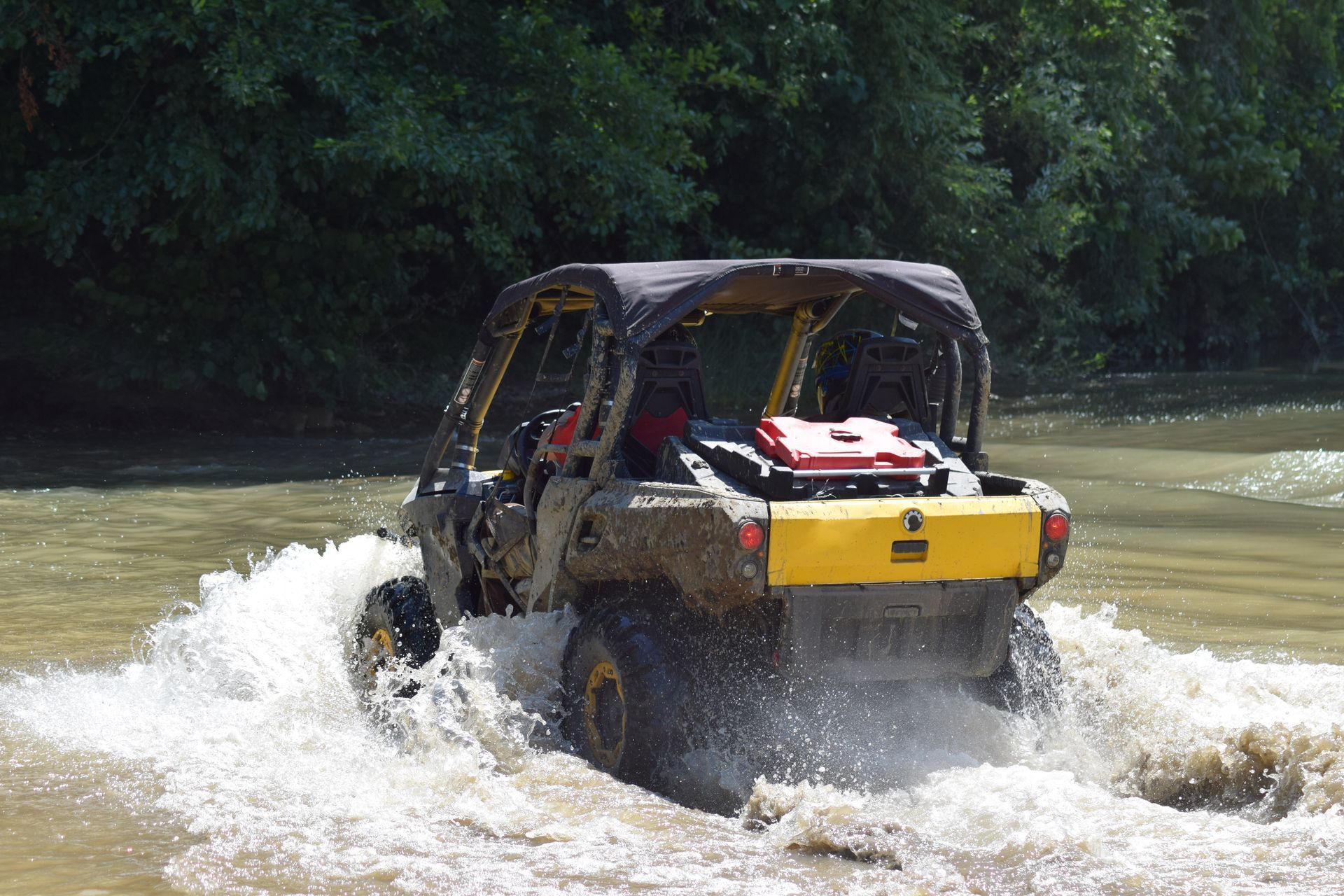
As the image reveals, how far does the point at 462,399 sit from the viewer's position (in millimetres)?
6336

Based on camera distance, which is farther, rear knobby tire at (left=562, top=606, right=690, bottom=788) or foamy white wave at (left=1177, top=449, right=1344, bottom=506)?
foamy white wave at (left=1177, top=449, right=1344, bottom=506)

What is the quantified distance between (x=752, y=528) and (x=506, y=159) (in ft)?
34.7

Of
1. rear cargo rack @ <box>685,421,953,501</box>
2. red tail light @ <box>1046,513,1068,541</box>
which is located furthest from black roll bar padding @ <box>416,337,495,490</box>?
red tail light @ <box>1046,513,1068,541</box>

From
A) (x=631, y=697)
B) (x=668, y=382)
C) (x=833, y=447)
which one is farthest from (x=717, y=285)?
(x=631, y=697)

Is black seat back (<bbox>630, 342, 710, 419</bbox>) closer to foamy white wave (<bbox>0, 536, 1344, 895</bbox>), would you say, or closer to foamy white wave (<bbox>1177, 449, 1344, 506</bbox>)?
foamy white wave (<bbox>0, 536, 1344, 895</bbox>)

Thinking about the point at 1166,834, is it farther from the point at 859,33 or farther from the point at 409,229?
the point at 859,33

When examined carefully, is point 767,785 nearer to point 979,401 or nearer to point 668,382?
point 668,382

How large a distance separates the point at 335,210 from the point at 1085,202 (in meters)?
10.5

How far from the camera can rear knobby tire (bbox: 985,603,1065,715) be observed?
5.40 metres

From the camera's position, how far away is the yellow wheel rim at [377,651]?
633cm

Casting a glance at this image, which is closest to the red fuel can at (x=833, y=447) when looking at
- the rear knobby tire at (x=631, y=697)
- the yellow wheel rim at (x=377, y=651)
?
the rear knobby tire at (x=631, y=697)

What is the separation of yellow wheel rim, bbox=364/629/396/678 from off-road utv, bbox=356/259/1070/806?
0.62 m

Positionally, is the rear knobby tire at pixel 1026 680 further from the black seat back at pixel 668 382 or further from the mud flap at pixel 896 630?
the black seat back at pixel 668 382

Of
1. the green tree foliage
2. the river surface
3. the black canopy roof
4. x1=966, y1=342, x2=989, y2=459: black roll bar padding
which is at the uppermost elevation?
the green tree foliage
